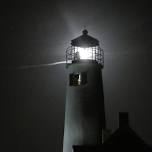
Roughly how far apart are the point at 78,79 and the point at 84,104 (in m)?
0.39

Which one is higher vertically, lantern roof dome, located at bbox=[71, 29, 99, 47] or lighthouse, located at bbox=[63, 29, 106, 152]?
lantern roof dome, located at bbox=[71, 29, 99, 47]

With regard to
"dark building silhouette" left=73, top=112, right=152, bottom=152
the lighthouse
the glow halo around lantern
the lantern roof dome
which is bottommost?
"dark building silhouette" left=73, top=112, right=152, bottom=152

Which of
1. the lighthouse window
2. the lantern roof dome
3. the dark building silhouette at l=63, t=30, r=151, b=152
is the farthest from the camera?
the lantern roof dome

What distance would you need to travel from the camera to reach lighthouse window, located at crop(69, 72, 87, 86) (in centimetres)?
383

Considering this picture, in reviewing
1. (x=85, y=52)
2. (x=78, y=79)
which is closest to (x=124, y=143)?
(x=78, y=79)

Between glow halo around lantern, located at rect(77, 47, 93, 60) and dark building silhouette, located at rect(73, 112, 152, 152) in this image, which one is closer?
dark building silhouette, located at rect(73, 112, 152, 152)

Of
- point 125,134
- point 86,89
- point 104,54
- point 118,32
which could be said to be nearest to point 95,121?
point 86,89

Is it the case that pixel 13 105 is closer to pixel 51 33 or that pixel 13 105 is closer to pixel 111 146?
pixel 51 33

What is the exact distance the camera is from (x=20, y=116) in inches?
191

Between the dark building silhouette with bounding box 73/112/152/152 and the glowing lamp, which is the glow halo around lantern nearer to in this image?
the glowing lamp

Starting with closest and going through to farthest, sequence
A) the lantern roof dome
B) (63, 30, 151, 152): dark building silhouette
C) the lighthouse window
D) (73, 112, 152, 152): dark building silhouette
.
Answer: (73, 112, 152, 152): dark building silhouette → (63, 30, 151, 152): dark building silhouette → the lighthouse window → the lantern roof dome

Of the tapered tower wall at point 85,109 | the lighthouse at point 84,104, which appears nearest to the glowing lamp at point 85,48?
the lighthouse at point 84,104

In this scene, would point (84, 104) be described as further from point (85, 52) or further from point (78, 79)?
point (85, 52)

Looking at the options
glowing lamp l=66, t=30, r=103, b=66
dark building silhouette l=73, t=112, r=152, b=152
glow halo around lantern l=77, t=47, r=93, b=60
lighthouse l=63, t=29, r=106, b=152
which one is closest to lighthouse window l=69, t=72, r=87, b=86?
lighthouse l=63, t=29, r=106, b=152
